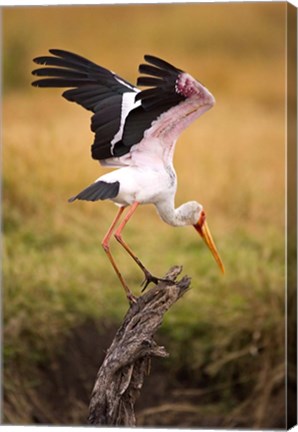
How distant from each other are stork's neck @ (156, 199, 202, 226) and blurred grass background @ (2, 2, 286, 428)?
1376 millimetres

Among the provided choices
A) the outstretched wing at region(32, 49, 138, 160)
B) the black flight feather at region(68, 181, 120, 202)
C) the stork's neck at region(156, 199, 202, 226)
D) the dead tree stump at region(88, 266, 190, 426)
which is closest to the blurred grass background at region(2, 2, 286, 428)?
the outstretched wing at region(32, 49, 138, 160)

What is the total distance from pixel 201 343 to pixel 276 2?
2167 millimetres

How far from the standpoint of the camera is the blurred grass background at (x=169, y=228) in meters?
7.58

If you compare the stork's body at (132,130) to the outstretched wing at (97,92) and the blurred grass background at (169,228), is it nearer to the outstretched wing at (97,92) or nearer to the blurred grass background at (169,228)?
the outstretched wing at (97,92)

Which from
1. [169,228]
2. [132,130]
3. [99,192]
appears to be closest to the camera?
[99,192]

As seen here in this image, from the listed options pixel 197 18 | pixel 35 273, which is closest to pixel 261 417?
pixel 35 273

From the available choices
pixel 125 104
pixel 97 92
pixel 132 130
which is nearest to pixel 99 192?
pixel 132 130

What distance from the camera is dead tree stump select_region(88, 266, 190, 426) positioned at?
585 cm

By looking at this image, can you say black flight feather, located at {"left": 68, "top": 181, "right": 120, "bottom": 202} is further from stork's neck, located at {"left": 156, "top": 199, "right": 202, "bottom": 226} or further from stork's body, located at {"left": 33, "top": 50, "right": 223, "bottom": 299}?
stork's neck, located at {"left": 156, "top": 199, "right": 202, "bottom": 226}

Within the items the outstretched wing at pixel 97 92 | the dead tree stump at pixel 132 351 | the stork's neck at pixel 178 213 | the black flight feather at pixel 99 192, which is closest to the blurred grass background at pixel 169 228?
the outstretched wing at pixel 97 92

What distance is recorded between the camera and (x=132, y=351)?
5840 mm

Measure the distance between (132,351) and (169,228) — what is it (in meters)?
2.39

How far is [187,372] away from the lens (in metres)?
7.93

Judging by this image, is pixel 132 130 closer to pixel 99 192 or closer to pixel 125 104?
pixel 125 104
